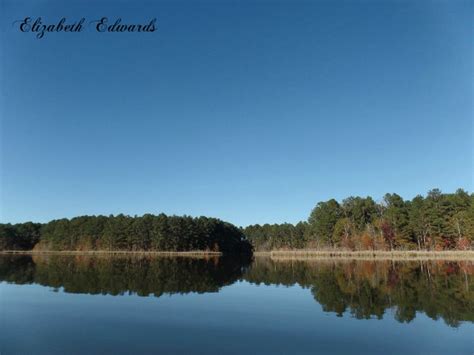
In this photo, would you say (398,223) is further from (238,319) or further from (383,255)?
(238,319)

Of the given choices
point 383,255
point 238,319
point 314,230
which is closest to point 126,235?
point 314,230

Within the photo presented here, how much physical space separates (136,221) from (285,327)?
3973 inches

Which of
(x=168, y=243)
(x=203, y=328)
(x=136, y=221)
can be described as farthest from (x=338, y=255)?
(x=203, y=328)

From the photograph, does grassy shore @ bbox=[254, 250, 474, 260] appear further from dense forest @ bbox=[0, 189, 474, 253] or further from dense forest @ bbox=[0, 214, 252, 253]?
dense forest @ bbox=[0, 214, 252, 253]

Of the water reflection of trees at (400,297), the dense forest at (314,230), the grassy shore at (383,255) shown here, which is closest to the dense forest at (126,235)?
the dense forest at (314,230)

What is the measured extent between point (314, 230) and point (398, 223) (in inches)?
1119

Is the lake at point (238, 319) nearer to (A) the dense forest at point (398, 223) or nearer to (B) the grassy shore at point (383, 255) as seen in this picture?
(B) the grassy shore at point (383, 255)

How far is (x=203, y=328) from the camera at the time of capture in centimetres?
1548

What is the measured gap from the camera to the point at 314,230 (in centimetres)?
11206

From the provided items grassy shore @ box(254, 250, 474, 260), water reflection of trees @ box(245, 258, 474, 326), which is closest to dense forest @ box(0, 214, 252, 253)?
grassy shore @ box(254, 250, 474, 260)

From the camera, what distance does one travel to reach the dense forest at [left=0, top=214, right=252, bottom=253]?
356 feet

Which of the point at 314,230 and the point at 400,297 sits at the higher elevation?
the point at 314,230

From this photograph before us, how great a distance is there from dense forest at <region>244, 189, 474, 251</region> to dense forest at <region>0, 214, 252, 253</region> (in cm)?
3105

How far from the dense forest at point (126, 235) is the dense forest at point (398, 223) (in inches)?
1223
